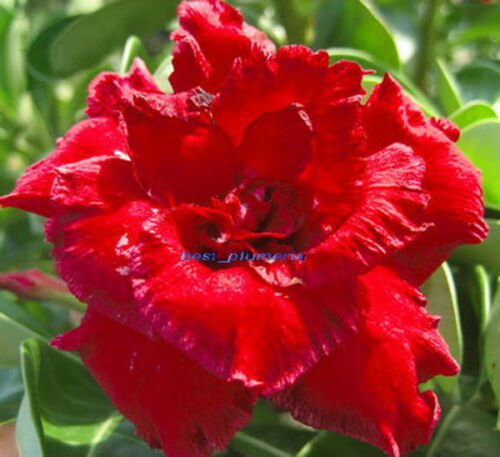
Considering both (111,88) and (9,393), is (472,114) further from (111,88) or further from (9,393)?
(9,393)

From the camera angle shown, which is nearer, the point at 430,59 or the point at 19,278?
the point at 19,278

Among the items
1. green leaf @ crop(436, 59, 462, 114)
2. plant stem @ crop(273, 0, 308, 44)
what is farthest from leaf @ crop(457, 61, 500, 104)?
→ plant stem @ crop(273, 0, 308, 44)

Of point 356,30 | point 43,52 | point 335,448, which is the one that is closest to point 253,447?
point 335,448

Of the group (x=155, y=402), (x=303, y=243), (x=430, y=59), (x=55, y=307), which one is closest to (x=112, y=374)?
(x=155, y=402)

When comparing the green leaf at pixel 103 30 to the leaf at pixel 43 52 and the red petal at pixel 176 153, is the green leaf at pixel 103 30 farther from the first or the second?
the red petal at pixel 176 153

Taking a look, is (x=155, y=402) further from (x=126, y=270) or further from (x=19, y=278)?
(x=19, y=278)

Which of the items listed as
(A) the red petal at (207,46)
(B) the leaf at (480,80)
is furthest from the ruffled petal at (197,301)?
(B) the leaf at (480,80)

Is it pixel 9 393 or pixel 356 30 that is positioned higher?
pixel 356 30
